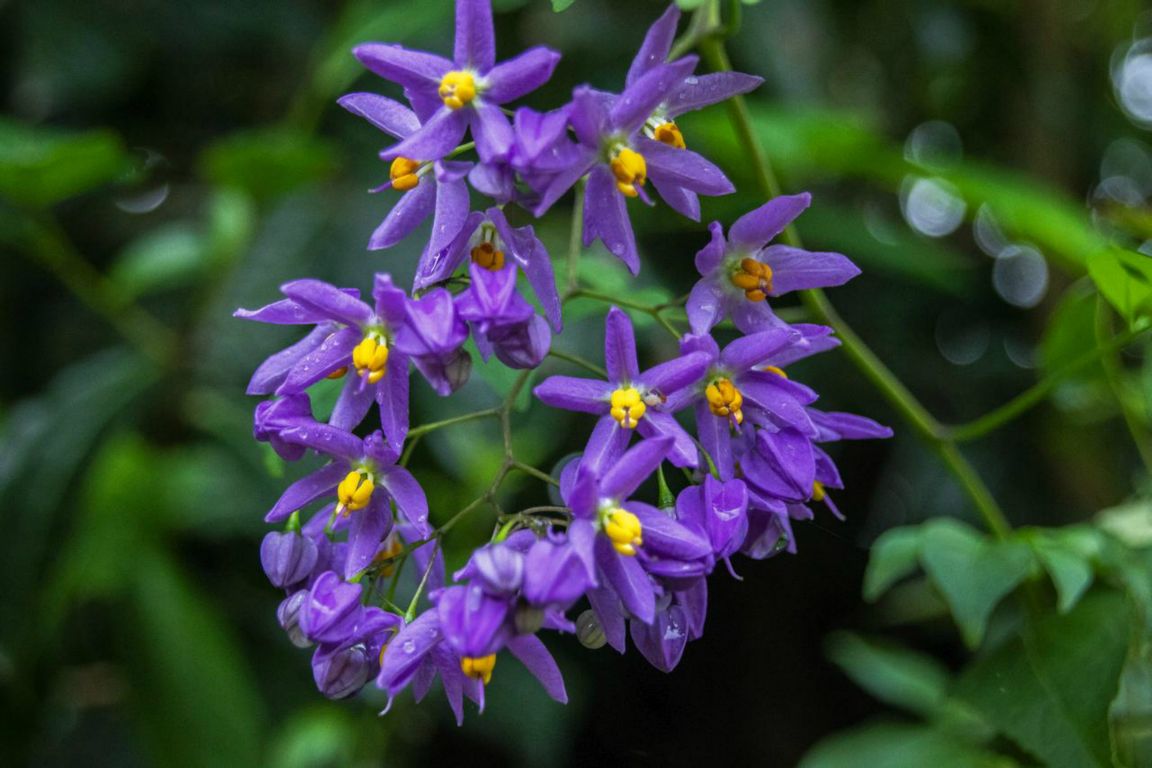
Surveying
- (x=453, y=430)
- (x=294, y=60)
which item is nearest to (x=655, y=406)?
(x=453, y=430)

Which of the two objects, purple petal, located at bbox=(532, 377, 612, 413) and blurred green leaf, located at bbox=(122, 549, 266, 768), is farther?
blurred green leaf, located at bbox=(122, 549, 266, 768)

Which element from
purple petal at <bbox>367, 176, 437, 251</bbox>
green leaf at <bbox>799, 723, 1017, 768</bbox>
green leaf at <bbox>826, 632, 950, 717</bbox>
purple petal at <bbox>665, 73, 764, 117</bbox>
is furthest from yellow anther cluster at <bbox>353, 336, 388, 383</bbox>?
green leaf at <bbox>826, 632, 950, 717</bbox>

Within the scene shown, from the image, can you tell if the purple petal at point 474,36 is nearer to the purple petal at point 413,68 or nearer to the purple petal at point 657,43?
the purple petal at point 413,68

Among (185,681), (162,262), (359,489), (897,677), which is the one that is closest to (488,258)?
(359,489)

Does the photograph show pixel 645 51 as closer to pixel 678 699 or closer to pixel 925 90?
pixel 678 699

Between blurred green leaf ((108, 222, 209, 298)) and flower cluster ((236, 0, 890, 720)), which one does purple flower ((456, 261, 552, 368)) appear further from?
blurred green leaf ((108, 222, 209, 298))

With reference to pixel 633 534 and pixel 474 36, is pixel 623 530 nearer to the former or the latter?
pixel 633 534
